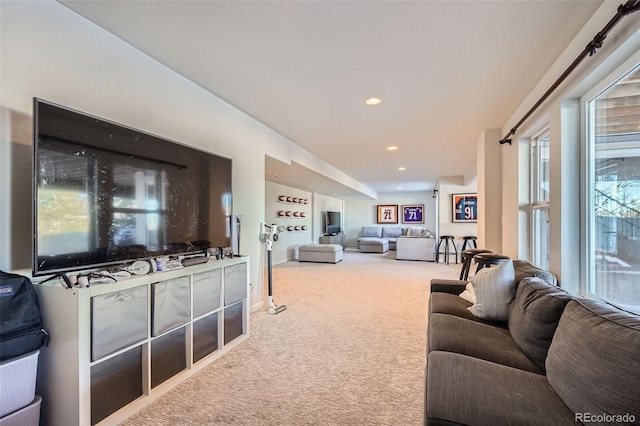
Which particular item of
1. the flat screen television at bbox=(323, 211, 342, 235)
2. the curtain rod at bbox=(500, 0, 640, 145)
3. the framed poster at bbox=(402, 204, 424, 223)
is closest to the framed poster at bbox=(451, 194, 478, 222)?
the framed poster at bbox=(402, 204, 424, 223)

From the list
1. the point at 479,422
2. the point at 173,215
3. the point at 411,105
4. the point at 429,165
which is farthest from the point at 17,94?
the point at 429,165

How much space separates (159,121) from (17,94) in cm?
87

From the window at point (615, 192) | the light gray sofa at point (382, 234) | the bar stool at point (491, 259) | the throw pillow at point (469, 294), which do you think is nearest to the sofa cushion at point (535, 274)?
the window at point (615, 192)

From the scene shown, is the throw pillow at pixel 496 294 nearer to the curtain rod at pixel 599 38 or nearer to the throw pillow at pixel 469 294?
the throw pillow at pixel 469 294

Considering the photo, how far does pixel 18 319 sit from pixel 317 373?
1.75m

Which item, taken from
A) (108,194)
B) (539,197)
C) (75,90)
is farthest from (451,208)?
(75,90)

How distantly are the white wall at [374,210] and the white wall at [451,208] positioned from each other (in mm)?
3416

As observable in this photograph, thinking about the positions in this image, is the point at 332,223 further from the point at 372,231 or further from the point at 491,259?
the point at 491,259

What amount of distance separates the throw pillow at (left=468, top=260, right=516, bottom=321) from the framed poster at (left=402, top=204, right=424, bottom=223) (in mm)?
10211

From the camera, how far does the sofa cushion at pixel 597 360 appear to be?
0.92m

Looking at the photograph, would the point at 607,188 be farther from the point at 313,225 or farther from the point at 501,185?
the point at 313,225

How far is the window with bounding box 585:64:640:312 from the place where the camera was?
1.64 meters

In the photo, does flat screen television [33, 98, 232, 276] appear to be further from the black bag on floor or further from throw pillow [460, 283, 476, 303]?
throw pillow [460, 283, 476, 303]

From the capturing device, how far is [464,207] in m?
8.27
